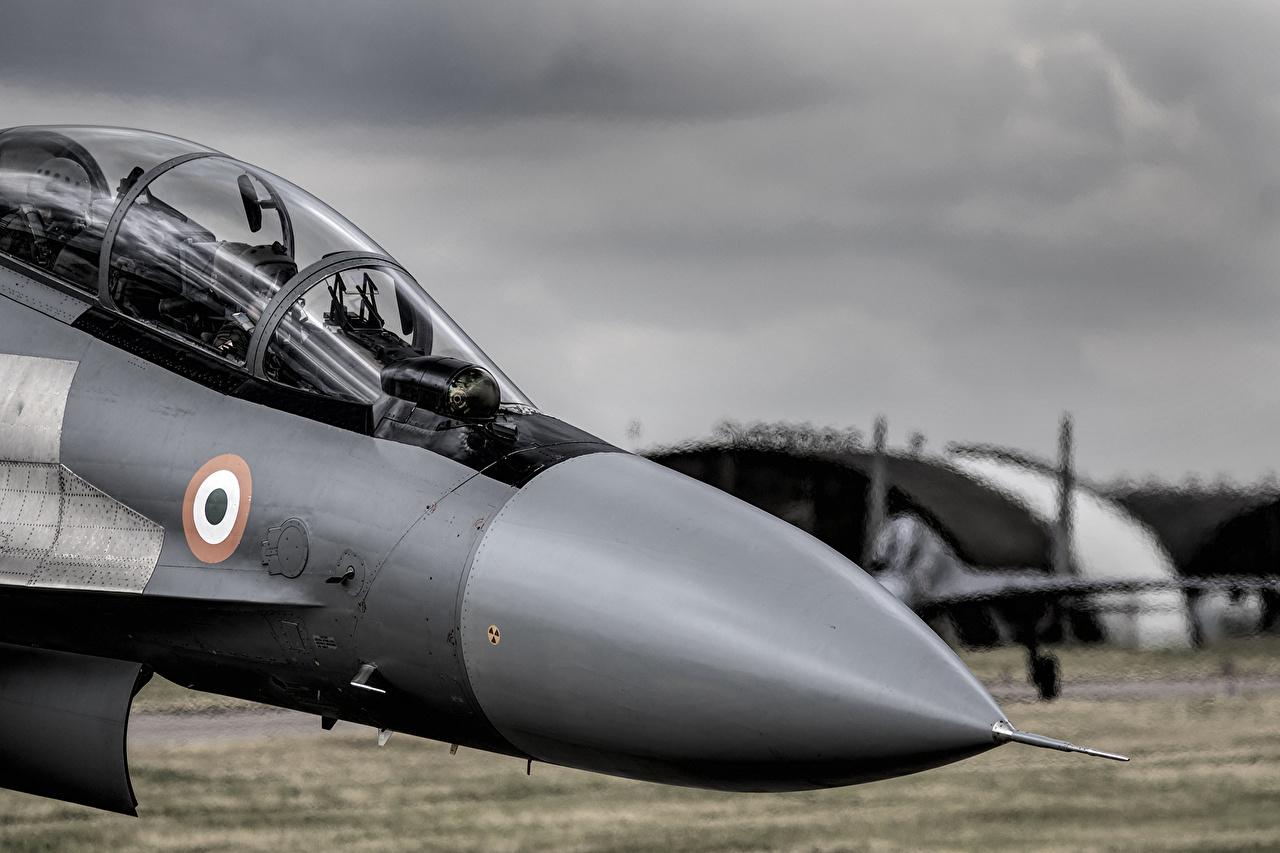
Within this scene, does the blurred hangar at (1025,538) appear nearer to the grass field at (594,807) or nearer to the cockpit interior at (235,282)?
the grass field at (594,807)

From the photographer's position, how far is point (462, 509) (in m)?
5.42

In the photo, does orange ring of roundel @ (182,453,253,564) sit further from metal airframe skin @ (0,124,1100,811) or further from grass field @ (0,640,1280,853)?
grass field @ (0,640,1280,853)

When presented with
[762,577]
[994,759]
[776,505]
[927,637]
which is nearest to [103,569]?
[762,577]

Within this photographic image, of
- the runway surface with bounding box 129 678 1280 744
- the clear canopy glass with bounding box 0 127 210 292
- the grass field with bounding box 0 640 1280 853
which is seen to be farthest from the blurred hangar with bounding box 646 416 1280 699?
the clear canopy glass with bounding box 0 127 210 292

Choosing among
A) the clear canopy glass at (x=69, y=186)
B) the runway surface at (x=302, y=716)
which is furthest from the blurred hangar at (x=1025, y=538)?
the clear canopy glass at (x=69, y=186)

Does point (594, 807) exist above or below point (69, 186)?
below

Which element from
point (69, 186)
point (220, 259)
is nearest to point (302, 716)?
point (69, 186)

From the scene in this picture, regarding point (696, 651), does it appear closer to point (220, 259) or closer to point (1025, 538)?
point (220, 259)

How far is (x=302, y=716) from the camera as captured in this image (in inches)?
714

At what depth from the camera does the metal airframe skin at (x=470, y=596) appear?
4.89 meters

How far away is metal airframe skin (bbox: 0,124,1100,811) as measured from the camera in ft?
16.0

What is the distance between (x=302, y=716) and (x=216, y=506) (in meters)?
12.8

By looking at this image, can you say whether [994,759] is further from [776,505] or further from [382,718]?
[776,505]

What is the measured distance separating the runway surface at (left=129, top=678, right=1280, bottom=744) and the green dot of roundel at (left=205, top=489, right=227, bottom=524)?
809 cm
